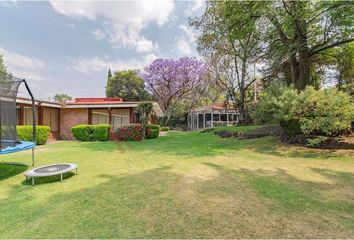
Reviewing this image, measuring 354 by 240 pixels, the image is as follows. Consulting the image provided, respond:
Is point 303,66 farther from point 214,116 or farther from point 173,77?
point 173,77

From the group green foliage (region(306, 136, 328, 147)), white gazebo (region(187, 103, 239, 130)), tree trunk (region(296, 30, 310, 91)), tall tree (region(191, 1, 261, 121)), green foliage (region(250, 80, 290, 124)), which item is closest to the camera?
green foliage (region(306, 136, 328, 147))

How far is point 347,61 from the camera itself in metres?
16.8

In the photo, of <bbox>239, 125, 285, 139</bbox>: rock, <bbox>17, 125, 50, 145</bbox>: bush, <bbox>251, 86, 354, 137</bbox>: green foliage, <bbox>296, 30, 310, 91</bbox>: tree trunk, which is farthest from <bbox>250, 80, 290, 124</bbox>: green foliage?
<bbox>17, 125, 50, 145</bbox>: bush

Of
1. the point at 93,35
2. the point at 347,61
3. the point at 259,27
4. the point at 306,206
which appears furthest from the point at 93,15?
the point at 347,61

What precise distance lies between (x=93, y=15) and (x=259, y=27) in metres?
11.6

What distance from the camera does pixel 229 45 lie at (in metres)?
22.6

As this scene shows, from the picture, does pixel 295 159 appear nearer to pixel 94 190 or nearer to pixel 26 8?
pixel 94 190

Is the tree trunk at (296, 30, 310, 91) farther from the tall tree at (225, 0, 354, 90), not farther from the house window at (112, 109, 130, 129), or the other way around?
the house window at (112, 109, 130, 129)

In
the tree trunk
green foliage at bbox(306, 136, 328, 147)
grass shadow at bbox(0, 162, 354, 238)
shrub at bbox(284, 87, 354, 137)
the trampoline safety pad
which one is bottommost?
grass shadow at bbox(0, 162, 354, 238)

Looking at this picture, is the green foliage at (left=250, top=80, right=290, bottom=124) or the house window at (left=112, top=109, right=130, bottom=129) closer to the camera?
the green foliage at (left=250, top=80, right=290, bottom=124)

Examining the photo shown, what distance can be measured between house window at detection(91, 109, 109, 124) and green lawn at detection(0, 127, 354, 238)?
12.5m

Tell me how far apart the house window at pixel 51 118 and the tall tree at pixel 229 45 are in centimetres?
1483

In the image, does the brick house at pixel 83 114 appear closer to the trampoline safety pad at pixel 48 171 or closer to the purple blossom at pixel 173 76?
the trampoline safety pad at pixel 48 171

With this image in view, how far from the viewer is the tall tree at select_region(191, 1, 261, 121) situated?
45.4 feet
